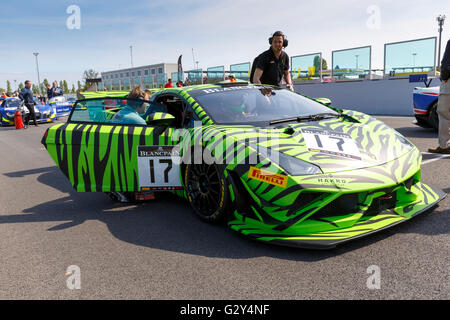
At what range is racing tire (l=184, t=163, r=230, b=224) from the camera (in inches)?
125

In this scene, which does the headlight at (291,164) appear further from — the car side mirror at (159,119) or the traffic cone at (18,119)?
the traffic cone at (18,119)

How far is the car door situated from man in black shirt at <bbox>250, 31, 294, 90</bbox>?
8.60 ft

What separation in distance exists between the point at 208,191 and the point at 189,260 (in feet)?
2.52

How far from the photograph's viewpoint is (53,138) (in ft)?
13.2

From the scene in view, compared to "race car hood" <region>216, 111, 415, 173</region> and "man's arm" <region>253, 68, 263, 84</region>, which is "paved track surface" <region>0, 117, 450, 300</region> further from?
"man's arm" <region>253, 68, 263, 84</region>

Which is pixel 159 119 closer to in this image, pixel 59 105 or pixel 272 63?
pixel 272 63

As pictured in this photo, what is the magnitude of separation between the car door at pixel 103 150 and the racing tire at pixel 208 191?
0.37m

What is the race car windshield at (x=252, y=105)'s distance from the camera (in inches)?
143

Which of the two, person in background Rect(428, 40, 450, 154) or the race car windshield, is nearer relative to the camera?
the race car windshield

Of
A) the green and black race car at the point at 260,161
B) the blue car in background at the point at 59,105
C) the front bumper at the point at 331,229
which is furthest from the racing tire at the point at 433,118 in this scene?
the blue car in background at the point at 59,105

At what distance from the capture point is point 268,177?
2789mm

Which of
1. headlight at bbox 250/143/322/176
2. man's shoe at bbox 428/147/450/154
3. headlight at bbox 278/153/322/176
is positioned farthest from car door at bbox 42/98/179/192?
man's shoe at bbox 428/147/450/154

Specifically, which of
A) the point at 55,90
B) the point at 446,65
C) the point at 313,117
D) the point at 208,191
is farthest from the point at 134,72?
the point at 208,191
